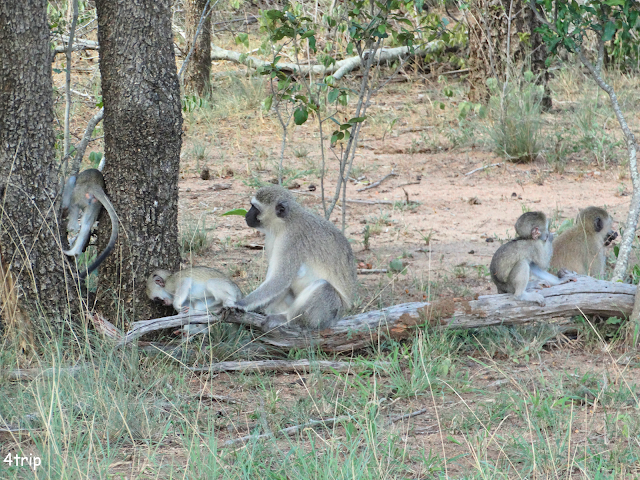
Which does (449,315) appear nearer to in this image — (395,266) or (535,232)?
(535,232)

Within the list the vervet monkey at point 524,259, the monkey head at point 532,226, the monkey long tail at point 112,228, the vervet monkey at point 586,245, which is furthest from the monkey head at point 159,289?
the vervet monkey at point 586,245

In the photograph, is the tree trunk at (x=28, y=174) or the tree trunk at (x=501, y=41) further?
the tree trunk at (x=501, y=41)

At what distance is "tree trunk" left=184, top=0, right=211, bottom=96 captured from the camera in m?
11.5

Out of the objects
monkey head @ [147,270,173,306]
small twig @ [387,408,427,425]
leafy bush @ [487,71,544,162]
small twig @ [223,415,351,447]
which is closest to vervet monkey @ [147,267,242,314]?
Result: monkey head @ [147,270,173,306]

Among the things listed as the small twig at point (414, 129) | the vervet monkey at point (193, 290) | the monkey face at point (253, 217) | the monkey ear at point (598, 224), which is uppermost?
the small twig at point (414, 129)

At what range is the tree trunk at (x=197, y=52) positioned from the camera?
11547 mm

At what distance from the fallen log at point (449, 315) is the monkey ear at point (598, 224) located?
111 cm

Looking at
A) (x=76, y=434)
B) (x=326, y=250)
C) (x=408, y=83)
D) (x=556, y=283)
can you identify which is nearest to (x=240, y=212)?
(x=326, y=250)

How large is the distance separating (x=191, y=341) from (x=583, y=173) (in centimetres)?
639

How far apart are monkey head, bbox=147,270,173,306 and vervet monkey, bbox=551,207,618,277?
3.05m

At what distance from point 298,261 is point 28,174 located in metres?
1.72

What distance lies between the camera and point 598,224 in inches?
235

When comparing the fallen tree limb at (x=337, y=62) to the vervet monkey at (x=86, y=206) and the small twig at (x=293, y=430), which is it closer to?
the vervet monkey at (x=86, y=206)

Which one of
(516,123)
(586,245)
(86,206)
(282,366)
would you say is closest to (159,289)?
(86,206)
